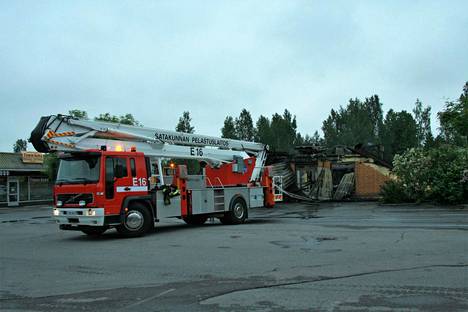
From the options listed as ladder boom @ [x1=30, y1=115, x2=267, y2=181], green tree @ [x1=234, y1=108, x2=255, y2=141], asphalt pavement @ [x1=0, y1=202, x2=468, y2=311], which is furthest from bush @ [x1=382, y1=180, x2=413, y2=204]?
green tree @ [x1=234, y1=108, x2=255, y2=141]

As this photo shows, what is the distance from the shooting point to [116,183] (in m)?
13.4

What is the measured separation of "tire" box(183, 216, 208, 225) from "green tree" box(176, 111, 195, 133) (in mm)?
37520

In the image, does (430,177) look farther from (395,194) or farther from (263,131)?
(263,131)

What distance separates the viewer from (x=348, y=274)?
7633 mm

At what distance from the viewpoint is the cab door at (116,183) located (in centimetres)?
1322

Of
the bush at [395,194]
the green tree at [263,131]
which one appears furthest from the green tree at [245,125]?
the bush at [395,194]

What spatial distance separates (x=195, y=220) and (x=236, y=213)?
1572 mm

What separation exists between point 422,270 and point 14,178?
40.1 m

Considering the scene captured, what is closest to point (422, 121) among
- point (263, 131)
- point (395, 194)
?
point (263, 131)

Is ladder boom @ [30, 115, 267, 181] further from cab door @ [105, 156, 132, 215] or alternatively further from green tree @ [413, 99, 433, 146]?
green tree @ [413, 99, 433, 146]

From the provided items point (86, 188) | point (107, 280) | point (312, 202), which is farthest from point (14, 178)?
point (107, 280)

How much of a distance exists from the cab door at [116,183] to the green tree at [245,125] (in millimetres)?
60385

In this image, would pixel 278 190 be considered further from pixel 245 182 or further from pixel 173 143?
pixel 173 143

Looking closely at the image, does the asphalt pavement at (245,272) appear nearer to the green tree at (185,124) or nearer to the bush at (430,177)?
the bush at (430,177)
